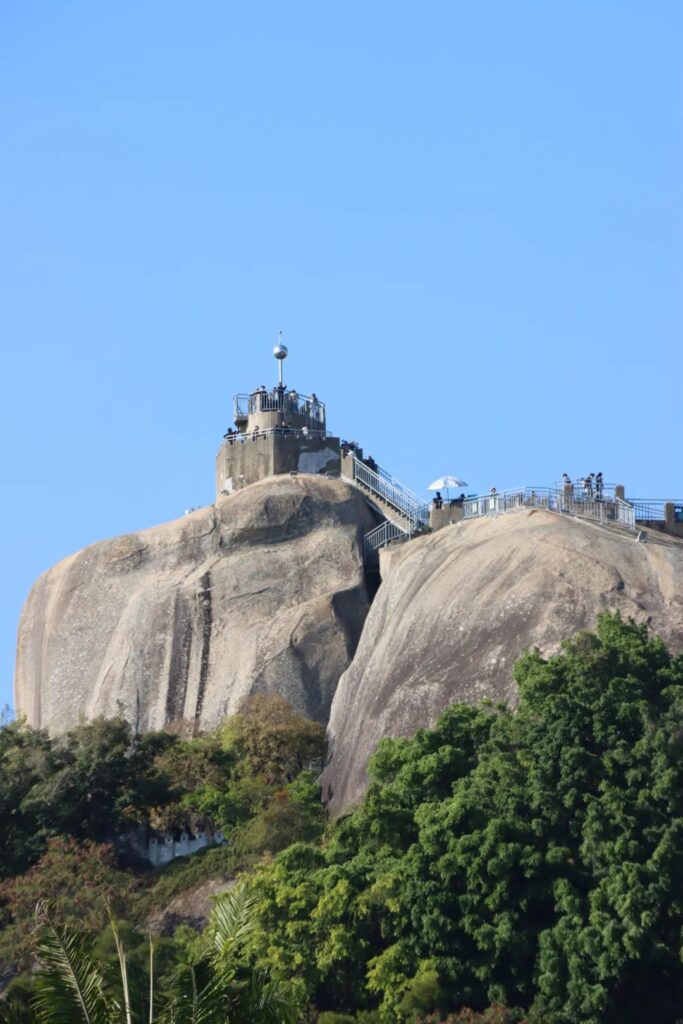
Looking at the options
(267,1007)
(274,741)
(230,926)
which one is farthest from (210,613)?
(267,1007)

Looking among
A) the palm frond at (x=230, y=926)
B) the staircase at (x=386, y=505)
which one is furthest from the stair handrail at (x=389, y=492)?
the palm frond at (x=230, y=926)

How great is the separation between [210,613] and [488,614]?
12741 millimetres

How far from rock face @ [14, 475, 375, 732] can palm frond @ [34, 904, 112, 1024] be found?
112 ft

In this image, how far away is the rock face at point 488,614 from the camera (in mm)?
55688

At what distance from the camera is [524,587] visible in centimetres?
5706

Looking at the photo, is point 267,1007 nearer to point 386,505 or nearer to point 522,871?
point 522,871

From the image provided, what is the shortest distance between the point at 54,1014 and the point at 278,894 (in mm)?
21212

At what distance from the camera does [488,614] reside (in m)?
57.2

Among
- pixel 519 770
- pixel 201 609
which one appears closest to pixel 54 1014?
pixel 519 770

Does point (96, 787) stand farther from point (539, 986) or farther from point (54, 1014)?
point (54, 1014)

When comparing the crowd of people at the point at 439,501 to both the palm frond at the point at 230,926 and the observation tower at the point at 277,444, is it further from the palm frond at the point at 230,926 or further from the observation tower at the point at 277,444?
the palm frond at the point at 230,926

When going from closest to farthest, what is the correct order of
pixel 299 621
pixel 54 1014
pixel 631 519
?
1. pixel 54 1014
2. pixel 631 519
3. pixel 299 621

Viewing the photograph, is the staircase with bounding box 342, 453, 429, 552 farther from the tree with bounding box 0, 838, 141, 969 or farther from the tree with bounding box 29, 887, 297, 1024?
the tree with bounding box 29, 887, 297, 1024

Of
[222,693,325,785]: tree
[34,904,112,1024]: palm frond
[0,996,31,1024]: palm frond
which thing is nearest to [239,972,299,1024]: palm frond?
[34,904,112,1024]: palm frond
